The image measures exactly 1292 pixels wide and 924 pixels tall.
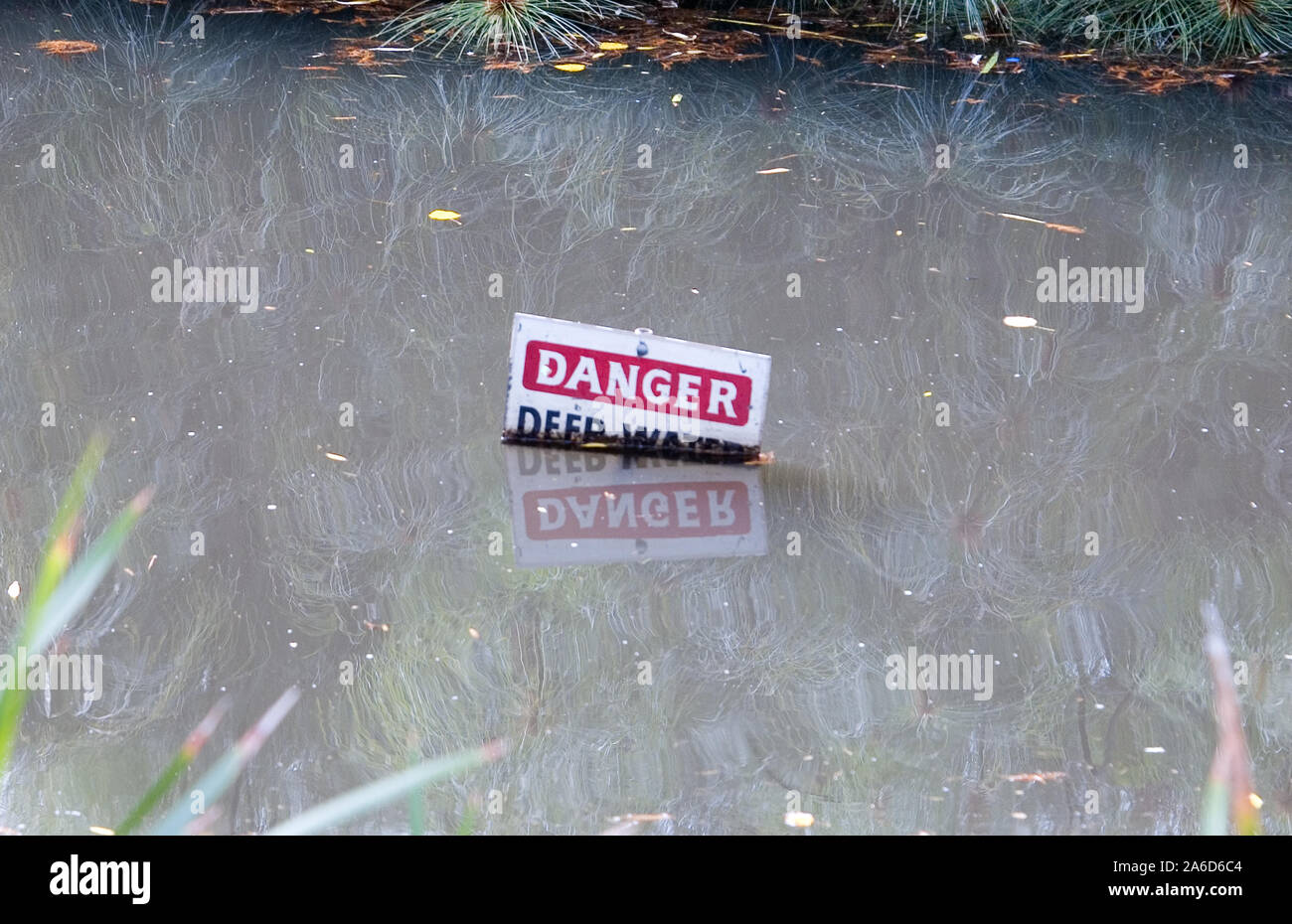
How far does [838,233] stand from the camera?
5.85 m

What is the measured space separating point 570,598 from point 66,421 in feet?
5.64

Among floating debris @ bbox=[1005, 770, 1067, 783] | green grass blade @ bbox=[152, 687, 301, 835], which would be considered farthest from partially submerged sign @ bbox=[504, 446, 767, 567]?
floating debris @ bbox=[1005, 770, 1067, 783]

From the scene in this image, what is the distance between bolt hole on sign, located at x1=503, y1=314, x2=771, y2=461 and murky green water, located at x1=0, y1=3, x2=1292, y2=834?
0.10 m

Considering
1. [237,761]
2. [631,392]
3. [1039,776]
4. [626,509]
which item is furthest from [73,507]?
[1039,776]

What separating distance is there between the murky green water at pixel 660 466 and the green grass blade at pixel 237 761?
4 centimetres

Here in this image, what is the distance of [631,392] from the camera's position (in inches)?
170

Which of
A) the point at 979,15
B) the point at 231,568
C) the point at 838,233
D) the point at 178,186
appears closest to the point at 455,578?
the point at 231,568

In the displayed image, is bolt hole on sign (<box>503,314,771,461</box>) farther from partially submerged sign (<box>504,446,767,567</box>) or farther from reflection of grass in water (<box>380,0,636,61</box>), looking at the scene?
reflection of grass in water (<box>380,0,636,61</box>)

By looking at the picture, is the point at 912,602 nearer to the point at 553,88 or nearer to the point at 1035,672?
the point at 1035,672

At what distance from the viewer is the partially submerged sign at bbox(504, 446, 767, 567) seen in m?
3.90

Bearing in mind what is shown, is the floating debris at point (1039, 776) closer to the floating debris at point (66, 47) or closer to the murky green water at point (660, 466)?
the murky green water at point (660, 466)

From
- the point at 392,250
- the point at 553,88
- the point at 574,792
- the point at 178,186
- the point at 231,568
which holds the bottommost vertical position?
the point at 574,792

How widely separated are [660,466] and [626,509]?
→ 278mm

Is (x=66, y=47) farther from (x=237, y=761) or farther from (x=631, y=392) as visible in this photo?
(x=237, y=761)
